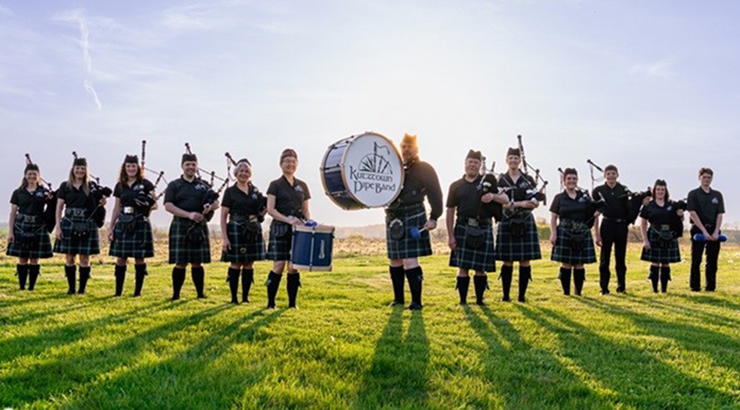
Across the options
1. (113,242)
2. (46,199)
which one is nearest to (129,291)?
(113,242)

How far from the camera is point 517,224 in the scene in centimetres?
820

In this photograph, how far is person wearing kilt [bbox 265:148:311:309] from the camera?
6.94 meters

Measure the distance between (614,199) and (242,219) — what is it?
5798mm

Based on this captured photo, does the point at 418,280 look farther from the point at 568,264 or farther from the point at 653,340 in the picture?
the point at 568,264

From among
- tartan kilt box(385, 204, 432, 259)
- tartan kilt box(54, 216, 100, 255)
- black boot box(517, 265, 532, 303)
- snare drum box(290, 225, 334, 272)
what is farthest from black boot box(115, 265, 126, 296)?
black boot box(517, 265, 532, 303)

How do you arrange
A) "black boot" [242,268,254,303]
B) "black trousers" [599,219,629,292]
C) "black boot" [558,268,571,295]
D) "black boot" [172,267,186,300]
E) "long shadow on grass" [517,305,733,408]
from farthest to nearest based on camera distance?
"black trousers" [599,219,629,292], "black boot" [558,268,571,295], "black boot" [172,267,186,300], "black boot" [242,268,254,303], "long shadow on grass" [517,305,733,408]

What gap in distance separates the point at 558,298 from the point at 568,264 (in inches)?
23.3

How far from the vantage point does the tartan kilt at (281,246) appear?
6984 millimetres

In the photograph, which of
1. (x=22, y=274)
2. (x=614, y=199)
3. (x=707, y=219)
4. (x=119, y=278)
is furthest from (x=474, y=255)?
(x=22, y=274)

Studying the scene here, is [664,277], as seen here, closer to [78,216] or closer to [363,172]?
[363,172]

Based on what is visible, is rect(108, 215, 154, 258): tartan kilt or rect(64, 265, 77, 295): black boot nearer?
rect(108, 215, 154, 258): tartan kilt

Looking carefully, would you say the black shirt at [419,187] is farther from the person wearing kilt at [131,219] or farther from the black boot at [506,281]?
the person wearing kilt at [131,219]

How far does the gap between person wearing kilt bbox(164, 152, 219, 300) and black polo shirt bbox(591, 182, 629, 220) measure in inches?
231

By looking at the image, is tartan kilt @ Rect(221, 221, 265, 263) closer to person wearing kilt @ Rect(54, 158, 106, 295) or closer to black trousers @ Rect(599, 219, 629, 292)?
person wearing kilt @ Rect(54, 158, 106, 295)
